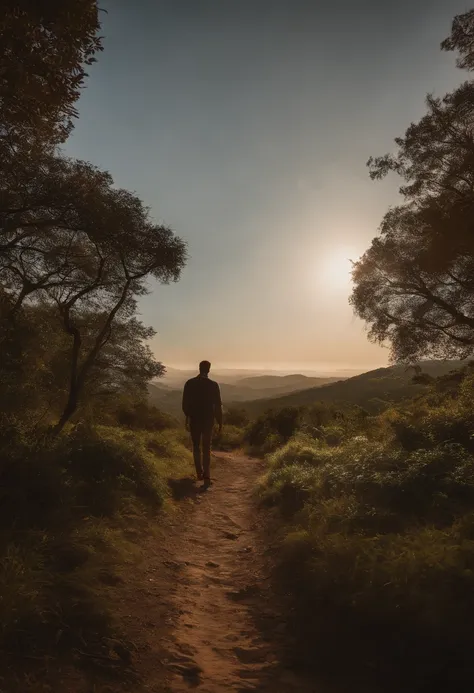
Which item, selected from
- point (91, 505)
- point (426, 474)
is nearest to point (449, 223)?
point (426, 474)

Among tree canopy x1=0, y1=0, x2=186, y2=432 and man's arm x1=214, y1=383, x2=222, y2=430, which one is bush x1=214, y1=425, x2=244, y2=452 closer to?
tree canopy x1=0, y1=0, x2=186, y2=432

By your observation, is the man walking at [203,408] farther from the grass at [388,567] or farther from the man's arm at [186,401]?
the grass at [388,567]

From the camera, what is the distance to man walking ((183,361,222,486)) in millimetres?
10516

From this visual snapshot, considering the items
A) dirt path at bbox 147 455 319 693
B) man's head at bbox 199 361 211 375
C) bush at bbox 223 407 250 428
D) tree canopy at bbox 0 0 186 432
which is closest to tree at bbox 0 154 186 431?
tree canopy at bbox 0 0 186 432

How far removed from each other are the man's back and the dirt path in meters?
2.94

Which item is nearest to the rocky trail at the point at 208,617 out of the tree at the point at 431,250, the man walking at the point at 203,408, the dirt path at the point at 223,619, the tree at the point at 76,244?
the dirt path at the point at 223,619

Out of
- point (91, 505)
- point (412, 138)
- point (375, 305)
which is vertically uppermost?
point (412, 138)

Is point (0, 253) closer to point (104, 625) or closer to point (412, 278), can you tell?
point (104, 625)

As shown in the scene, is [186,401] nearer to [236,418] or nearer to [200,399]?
[200,399]

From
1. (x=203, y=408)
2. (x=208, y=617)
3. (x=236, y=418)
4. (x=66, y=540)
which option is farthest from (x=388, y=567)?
(x=236, y=418)

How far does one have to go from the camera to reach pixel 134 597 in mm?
4527

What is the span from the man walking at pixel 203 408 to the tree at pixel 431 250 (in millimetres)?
8893

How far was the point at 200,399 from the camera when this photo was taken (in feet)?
34.6

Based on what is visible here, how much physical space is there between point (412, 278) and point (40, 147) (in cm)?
1529
